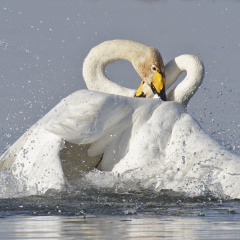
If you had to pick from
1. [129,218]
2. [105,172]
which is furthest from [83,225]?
[105,172]

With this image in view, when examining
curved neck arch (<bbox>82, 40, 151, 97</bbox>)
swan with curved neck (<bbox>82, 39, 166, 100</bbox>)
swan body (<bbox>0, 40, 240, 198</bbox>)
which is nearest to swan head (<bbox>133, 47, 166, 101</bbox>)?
swan with curved neck (<bbox>82, 39, 166, 100</bbox>)

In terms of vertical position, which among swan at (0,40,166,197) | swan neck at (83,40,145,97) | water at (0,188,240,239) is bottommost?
water at (0,188,240,239)

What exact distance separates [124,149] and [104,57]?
9.88 ft

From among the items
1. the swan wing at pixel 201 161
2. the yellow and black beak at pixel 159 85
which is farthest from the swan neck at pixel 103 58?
the swan wing at pixel 201 161

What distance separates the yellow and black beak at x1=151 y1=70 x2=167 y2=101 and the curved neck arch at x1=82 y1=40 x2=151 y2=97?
524 mm

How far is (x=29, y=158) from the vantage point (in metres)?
8.24

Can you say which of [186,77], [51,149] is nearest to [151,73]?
[186,77]

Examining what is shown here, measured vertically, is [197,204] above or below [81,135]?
below

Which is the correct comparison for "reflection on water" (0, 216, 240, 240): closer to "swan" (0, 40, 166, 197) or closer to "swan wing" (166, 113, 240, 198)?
"swan" (0, 40, 166, 197)

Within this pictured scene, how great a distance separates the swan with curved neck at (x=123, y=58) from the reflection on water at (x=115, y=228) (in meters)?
4.14

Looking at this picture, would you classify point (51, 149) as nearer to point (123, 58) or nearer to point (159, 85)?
point (159, 85)

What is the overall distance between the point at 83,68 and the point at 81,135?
3.33 metres

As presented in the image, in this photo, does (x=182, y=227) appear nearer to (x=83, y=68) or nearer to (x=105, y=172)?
(x=105, y=172)

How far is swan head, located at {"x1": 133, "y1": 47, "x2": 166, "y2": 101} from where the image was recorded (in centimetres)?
1066
